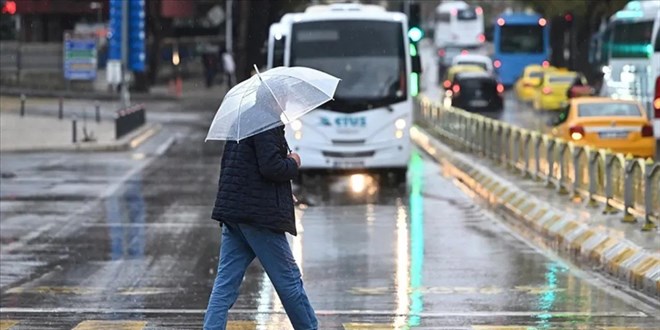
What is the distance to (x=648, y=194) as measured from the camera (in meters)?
15.5

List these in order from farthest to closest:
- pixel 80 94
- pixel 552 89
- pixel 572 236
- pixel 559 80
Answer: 1. pixel 80 94
2. pixel 559 80
3. pixel 552 89
4. pixel 572 236

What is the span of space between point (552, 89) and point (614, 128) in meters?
27.4

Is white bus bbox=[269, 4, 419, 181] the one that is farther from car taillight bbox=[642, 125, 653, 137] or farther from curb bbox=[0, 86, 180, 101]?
curb bbox=[0, 86, 180, 101]

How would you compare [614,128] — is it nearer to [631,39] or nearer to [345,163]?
[345,163]

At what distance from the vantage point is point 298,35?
2439 centimetres

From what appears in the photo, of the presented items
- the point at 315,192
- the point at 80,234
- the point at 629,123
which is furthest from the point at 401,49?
the point at 80,234

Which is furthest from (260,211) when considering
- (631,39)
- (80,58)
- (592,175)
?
(80,58)

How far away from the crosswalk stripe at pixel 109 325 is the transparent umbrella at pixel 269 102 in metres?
2.39

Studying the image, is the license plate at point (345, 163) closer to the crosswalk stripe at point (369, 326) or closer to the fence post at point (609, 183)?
the fence post at point (609, 183)

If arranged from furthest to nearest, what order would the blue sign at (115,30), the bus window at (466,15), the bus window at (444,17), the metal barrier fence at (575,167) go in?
the bus window at (444,17) < the bus window at (466,15) < the blue sign at (115,30) < the metal barrier fence at (575,167)

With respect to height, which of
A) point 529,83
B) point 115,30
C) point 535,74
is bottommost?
point 529,83

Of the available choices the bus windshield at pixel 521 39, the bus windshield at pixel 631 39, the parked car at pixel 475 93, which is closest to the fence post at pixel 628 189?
the bus windshield at pixel 631 39

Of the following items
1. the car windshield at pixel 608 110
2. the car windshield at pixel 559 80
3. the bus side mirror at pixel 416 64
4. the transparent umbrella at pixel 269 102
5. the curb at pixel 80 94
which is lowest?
the curb at pixel 80 94

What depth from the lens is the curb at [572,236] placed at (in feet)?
43.2
